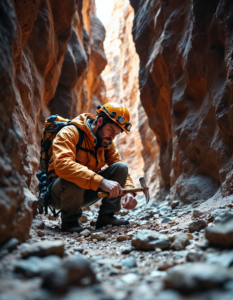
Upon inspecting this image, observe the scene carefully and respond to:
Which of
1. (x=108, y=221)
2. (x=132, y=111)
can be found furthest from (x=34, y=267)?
(x=132, y=111)

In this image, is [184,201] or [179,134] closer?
[184,201]

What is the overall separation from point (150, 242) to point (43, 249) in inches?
34.3

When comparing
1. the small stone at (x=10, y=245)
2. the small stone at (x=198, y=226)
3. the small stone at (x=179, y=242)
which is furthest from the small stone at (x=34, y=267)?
the small stone at (x=198, y=226)

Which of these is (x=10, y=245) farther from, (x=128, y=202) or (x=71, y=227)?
(x=128, y=202)

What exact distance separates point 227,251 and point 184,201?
11.3ft

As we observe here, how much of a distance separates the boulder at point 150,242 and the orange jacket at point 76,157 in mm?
1024

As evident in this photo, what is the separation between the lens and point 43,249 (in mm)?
1409

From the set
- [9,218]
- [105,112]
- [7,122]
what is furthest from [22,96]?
[9,218]

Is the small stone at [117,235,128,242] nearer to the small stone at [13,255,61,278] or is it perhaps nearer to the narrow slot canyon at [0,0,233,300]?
the narrow slot canyon at [0,0,233,300]

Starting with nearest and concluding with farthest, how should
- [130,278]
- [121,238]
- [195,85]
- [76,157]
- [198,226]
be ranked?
[130,278] → [198,226] → [121,238] → [76,157] → [195,85]

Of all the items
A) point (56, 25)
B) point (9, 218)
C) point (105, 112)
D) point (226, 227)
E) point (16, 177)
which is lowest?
point (226, 227)

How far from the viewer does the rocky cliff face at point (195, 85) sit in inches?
135

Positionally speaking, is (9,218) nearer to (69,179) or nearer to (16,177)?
(16,177)

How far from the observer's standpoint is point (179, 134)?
5.29 m
